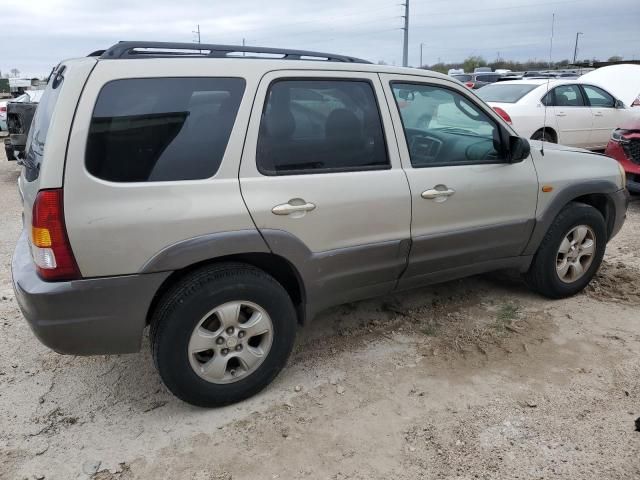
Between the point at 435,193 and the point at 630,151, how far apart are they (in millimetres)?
5003

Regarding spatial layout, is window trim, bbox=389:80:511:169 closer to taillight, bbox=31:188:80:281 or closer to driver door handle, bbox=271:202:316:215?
driver door handle, bbox=271:202:316:215

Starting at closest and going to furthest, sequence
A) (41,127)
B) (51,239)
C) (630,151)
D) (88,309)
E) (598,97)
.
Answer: (51,239) < (88,309) < (41,127) < (630,151) < (598,97)

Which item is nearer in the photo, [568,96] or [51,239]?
[51,239]

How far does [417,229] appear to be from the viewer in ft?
11.1

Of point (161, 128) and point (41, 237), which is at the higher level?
point (161, 128)

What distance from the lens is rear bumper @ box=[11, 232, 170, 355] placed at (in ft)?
8.10

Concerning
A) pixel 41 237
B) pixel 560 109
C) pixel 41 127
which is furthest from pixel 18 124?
pixel 560 109

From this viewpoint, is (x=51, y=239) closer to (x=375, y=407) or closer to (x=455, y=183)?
(x=375, y=407)

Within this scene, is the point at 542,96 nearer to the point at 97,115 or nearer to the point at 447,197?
the point at 447,197

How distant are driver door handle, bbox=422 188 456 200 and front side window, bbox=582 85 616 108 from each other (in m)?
8.01

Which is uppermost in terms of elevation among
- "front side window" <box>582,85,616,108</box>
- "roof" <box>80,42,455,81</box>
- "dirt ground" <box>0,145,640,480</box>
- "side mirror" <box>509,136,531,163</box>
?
"roof" <box>80,42,455,81</box>

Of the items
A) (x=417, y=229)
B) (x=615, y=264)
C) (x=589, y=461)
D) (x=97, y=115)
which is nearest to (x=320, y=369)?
(x=417, y=229)

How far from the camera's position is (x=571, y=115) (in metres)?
9.51

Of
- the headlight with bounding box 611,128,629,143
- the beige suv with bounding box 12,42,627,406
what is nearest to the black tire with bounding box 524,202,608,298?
the beige suv with bounding box 12,42,627,406
